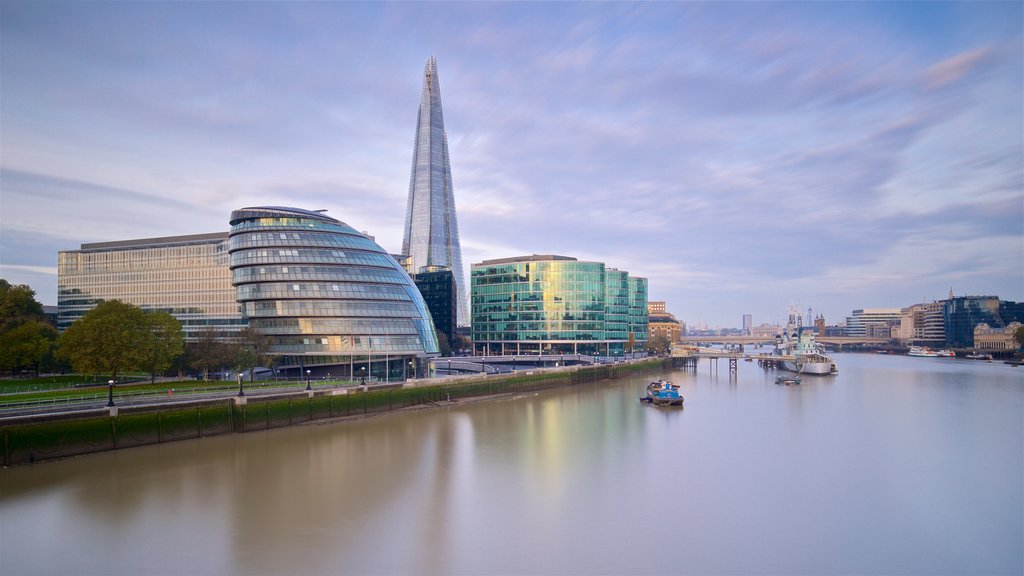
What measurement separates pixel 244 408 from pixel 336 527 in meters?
20.4

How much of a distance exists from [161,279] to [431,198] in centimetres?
11208

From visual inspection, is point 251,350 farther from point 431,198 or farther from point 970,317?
point 970,317

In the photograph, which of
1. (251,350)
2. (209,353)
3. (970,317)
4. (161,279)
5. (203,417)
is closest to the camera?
(203,417)

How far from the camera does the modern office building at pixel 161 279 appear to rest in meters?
69.8

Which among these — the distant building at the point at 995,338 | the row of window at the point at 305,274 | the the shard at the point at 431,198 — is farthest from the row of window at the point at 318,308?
the distant building at the point at 995,338

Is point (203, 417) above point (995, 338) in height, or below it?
above

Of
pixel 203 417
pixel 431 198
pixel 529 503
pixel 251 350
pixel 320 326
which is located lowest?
pixel 529 503

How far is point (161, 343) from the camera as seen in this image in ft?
148

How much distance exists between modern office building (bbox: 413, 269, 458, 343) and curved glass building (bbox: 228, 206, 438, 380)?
234 ft

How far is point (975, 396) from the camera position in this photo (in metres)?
67.1

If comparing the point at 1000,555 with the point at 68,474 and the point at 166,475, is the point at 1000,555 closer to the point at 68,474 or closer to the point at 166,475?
the point at 166,475

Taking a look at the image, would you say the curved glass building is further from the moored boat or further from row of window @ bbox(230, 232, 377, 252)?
the moored boat

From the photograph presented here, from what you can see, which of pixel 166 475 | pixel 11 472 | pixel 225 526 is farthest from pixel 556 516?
pixel 11 472

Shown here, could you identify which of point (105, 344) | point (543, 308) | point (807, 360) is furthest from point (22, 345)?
point (807, 360)
